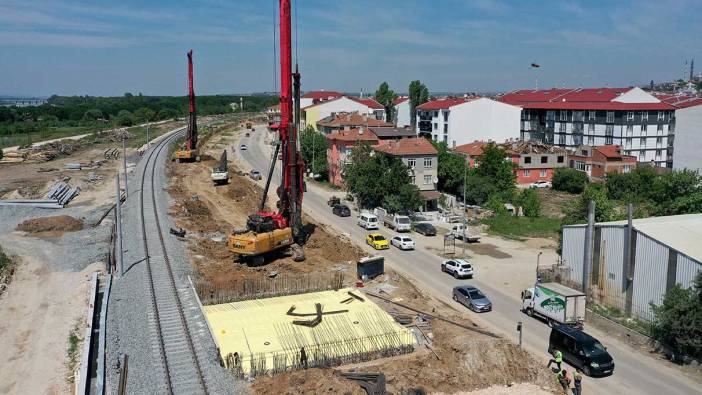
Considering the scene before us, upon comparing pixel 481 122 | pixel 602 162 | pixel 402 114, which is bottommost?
pixel 602 162

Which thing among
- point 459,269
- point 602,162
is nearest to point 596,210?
point 459,269

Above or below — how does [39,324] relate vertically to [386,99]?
below

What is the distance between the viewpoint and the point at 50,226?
40.9 metres

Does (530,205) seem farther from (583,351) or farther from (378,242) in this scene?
(583,351)

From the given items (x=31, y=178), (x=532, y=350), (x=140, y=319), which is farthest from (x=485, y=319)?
(x=31, y=178)

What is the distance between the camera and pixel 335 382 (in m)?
19.5

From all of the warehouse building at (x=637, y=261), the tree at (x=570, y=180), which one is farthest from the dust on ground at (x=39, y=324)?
the tree at (x=570, y=180)

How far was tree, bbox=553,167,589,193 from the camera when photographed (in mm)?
67812

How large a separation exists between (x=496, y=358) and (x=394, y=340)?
382 centimetres

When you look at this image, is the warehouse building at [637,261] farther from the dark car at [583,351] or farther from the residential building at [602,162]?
the residential building at [602,162]

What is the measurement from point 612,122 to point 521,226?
4297 cm

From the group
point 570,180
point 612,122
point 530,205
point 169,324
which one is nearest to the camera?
point 169,324

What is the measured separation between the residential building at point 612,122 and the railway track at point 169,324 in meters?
66.5

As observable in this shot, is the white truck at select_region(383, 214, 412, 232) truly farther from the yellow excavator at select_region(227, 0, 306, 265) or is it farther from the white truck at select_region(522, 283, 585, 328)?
the white truck at select_region(522, 283, 585, 328)
